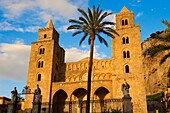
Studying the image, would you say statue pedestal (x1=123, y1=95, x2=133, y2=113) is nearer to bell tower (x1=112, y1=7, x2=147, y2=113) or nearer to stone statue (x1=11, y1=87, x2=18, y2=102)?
stone statue (x1=11, y1=87, x2=18, y2=102)

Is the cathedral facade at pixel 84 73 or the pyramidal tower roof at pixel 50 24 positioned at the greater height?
the pyramidal tower roof at pixel 50 24

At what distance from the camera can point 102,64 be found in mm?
38469

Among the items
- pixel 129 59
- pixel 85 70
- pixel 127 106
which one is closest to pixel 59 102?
pixel 85 70

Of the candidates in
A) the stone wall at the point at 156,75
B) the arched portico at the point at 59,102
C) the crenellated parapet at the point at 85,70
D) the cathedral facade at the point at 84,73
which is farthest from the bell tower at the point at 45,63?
the stone wall at the point at 156,75

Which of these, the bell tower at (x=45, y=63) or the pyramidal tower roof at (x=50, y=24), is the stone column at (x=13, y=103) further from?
the pyramidal tower roof at (x=50, y=24)

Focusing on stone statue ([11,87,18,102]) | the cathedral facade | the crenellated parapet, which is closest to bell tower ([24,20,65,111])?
the cathedral facade

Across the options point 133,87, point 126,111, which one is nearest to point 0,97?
point 133,87

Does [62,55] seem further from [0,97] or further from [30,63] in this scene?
[0,97]

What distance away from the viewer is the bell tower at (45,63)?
35759mm

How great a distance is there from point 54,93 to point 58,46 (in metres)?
9.65

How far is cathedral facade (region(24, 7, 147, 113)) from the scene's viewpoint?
32.2 metres

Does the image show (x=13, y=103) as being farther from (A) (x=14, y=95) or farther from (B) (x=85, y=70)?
(B) (x=85, y=70)

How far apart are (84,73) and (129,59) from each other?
8.96m

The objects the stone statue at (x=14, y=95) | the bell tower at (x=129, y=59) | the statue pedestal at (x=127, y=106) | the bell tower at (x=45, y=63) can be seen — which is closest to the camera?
the statue pedestal at (x=127, y=106)
